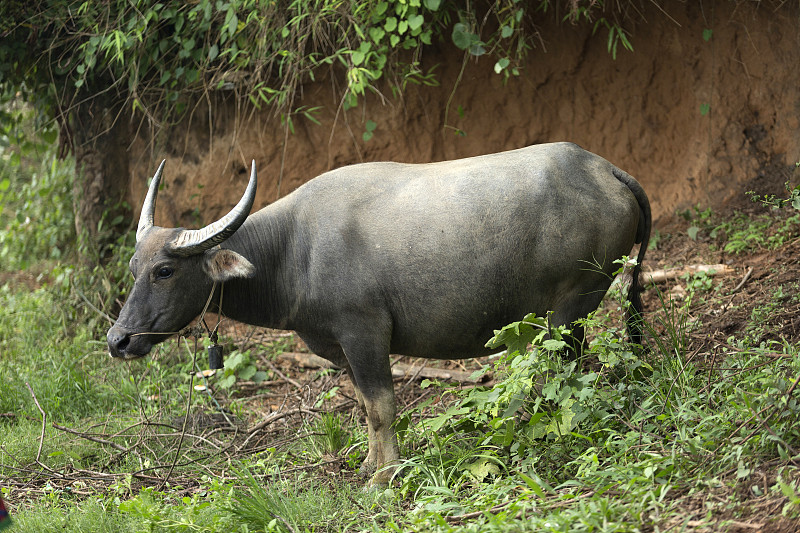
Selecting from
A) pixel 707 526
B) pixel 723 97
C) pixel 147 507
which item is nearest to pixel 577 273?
pixel 707 526

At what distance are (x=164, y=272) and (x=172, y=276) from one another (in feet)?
0.15

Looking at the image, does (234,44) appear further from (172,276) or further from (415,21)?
(172,276)

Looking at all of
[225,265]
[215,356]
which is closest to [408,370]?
[215,356]

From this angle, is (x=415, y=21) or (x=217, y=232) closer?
(x=217, y=232)

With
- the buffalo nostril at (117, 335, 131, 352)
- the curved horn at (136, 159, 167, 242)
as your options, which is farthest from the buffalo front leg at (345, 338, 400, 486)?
the curved horn at (136, 159, 167, 242)

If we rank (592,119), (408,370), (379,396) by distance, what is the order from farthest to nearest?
(592,119), (408,370), (379,396)

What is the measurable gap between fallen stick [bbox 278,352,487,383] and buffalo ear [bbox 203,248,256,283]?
172 cm

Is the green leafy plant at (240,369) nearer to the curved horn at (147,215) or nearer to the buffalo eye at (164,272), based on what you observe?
the curved horn at (147,215)

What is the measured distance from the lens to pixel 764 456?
2.92m

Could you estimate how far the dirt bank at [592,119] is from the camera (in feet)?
18.4

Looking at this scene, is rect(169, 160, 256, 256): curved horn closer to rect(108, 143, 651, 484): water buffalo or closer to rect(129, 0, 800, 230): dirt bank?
rect(108, 143, 651, 484): water buffalo

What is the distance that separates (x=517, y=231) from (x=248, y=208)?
135 cm

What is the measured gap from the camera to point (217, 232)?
3912 millimetres

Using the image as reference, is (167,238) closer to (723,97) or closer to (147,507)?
(147,507)
